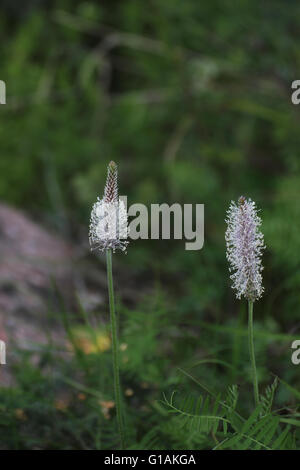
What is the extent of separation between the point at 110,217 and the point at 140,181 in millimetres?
2534

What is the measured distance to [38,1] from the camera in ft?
13.5

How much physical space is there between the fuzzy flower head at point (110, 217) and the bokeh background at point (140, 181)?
24.1 inches

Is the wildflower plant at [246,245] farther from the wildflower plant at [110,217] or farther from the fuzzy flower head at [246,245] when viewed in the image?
the wildflower plant at [110,217]

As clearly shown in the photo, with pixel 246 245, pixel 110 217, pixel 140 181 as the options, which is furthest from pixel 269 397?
pixel 140 181

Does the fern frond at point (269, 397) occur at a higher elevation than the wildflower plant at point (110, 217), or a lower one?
lower

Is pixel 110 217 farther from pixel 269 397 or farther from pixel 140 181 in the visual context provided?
pixel 140 181

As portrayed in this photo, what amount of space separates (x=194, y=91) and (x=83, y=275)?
1.42 m

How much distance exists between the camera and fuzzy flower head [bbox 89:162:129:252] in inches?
36.1

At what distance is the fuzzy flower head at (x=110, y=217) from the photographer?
3.01 ft

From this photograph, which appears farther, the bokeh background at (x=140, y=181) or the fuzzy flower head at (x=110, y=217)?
the bokeh background at (x=140, y=181)

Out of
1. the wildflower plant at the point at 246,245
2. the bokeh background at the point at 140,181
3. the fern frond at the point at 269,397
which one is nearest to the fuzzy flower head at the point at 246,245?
the wildflower plant at the point at 246,245

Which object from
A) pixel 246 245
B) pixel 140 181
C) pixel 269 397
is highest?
pixel 140 181

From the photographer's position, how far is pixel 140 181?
346cm

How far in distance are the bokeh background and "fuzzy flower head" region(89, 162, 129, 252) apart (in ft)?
2.01
